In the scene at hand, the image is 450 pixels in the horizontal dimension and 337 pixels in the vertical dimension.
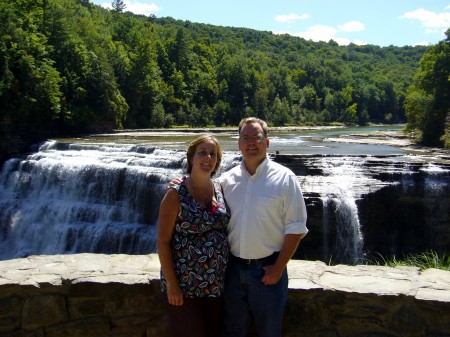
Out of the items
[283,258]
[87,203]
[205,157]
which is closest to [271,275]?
[283,258]

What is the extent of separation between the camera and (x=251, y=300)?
2799 millimetres

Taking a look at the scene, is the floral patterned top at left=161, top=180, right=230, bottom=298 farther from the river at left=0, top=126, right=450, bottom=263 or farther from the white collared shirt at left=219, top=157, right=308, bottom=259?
the river at left=0, top=126, right=450, bottom=263

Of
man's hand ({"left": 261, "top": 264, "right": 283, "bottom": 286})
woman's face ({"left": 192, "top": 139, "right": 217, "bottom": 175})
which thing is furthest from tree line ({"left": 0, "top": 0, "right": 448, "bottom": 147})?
man's hand ({"left": 261, "top": 264, "right": 283, "bottom": 286})

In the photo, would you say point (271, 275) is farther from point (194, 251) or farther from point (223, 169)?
point (223, 169)

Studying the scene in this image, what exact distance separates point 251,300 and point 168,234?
64 cm

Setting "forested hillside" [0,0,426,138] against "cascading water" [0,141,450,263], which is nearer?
"cascading water" [0,141,450,263]

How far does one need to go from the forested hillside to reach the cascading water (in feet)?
35.3

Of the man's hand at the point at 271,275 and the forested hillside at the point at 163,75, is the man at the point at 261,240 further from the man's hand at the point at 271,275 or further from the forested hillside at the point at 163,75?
the forested hillside at the point at 163,75

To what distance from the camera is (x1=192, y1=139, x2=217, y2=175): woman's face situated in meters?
2.83

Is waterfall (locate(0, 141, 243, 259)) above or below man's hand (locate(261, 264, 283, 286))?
below

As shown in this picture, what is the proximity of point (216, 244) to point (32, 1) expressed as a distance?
3668cm

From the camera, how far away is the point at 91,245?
43.6ft

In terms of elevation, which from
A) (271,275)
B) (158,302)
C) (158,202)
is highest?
(271,275)

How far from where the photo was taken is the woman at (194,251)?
2.68 m
